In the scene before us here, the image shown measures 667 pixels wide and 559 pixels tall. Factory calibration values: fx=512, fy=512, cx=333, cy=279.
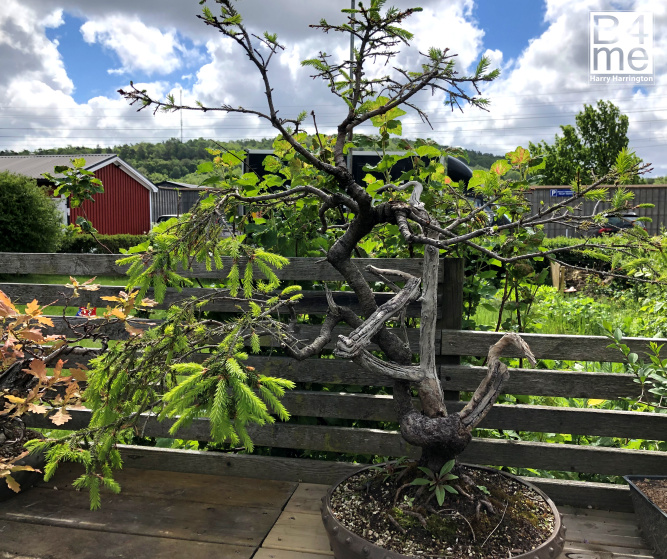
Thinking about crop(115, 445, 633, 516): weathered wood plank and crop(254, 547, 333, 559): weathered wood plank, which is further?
crop(115, 445, 633, 516): weathered wood plank

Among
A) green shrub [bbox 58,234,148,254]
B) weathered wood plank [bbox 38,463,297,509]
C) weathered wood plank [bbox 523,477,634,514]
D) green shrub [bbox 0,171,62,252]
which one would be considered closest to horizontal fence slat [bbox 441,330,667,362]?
weathered wood plank [bbox 523,477,634,514]

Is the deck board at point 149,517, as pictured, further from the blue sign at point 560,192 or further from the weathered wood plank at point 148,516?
the blue sign at point 560,192

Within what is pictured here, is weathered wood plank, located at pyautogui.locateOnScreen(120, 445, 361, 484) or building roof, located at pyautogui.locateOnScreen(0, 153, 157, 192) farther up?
building roof, located at pyautogui.locateOnScreen(0, 153, 157, 192)

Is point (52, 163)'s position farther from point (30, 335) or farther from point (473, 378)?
point (473, 378)

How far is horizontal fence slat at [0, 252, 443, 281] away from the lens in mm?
2312

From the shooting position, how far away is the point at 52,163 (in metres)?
26.0

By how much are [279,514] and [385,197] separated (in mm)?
1481

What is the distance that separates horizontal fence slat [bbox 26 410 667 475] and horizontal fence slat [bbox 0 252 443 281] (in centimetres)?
73

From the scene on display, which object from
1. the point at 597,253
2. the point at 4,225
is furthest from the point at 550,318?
the point at 4,225

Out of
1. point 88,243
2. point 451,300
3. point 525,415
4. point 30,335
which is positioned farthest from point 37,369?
point 88,243

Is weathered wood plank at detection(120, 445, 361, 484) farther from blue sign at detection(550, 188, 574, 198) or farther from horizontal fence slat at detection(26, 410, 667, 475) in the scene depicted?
blue sign at detection(550, 188, 574, 198)

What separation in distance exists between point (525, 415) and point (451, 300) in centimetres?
61

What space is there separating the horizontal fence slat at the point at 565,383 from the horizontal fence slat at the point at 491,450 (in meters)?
0.25

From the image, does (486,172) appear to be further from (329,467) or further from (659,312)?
(659,312)
